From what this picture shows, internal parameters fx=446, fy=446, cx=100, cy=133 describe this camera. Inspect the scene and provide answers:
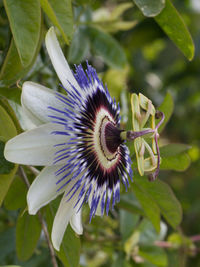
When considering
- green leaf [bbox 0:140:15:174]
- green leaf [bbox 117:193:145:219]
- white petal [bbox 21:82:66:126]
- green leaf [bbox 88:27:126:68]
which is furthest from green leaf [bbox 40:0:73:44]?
green leaf [bbox 88:27:126:68]

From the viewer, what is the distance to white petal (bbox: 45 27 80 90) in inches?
29.5

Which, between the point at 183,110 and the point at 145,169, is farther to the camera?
the point at 183,110

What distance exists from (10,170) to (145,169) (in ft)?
0.83

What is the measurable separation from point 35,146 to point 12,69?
20cm

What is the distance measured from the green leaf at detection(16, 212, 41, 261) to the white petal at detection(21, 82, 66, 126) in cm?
30

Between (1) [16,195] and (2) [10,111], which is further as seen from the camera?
(1) [16,195]

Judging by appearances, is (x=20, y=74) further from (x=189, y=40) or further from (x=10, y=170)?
(x=189, y=40)

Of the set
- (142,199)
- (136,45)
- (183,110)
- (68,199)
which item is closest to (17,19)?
(68,199)

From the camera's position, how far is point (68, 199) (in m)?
0.77

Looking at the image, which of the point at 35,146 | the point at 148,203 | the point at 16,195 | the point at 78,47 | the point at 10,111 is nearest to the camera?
the point at 35,146

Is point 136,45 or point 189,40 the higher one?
point 189,40

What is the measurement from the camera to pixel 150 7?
A: 3.05ft

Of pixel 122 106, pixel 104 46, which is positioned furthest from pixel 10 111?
pixel 104 46

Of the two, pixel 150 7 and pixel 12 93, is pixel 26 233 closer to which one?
pixel 12 93
